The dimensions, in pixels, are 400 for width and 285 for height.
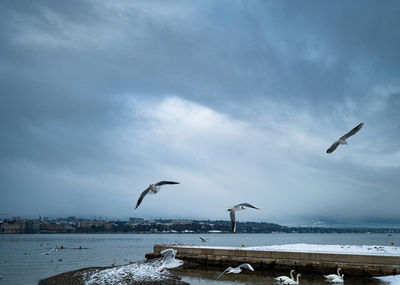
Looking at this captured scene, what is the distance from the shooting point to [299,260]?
20.2 m

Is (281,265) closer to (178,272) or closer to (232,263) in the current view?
(232,263)

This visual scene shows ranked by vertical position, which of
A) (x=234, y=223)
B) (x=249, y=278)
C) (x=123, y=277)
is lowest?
(x=123, y=277)

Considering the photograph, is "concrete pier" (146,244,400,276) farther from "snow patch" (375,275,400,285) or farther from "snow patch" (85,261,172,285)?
"snow patch" (85,261,172,285)

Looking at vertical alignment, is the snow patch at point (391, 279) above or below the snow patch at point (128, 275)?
above

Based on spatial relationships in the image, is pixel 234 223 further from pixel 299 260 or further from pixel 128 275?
pixel 128 275

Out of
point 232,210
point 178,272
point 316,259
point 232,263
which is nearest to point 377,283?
point 316,259

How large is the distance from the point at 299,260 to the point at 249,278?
3089 mm

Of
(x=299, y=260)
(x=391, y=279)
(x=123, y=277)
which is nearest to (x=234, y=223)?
(x=391, y=279)

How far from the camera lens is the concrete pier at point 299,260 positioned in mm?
17016

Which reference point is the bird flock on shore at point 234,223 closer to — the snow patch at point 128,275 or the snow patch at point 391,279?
the snow patch at point 391,279

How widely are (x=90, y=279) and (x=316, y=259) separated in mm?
13129

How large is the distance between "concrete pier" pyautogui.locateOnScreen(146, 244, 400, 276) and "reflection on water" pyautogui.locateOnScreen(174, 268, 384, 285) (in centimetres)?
45

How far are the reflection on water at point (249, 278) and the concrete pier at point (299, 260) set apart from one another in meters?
0.45

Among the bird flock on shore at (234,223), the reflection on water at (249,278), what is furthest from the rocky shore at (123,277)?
the bird flock on shore at (234,223)
